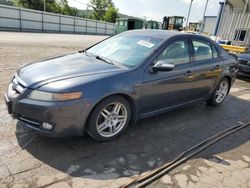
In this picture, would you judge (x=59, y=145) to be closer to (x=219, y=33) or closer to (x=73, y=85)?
(x=73, y=85)

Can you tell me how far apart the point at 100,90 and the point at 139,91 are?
2.31 ft

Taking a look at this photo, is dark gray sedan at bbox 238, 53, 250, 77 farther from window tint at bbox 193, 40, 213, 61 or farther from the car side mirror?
the car side mirror

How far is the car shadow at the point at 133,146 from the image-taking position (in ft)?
9.46

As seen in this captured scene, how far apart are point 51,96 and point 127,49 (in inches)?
66.6

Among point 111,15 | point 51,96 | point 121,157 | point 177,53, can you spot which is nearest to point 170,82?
point 177,53

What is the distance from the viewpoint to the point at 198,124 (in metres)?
4.43

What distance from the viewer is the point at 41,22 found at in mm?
31688

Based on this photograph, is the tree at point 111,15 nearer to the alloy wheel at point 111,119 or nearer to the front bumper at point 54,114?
the alloy wheel at point 111,119

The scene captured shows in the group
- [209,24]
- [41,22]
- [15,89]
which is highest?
[209,24]

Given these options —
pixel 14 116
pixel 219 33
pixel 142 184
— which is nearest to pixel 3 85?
pixel 14 116

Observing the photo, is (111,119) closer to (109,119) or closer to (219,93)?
(109,119)

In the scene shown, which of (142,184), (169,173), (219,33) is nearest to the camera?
(142,184)

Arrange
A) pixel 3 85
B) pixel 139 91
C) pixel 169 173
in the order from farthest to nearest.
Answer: pixel 3 85 → pixel 139 91 → pixel 169 173

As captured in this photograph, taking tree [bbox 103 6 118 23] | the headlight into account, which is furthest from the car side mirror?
tree [bbox 103 6 118 23]
